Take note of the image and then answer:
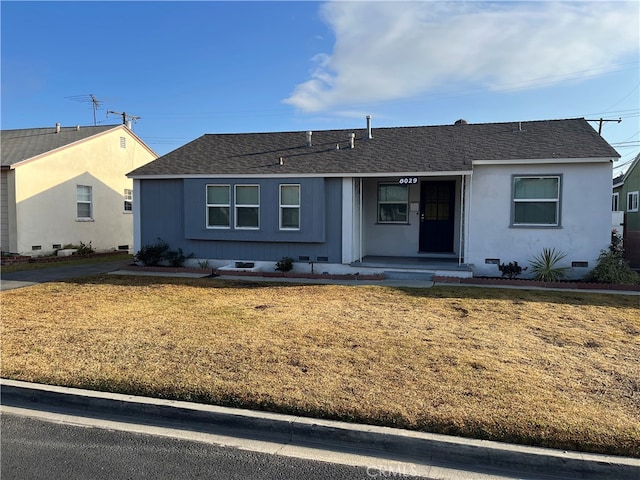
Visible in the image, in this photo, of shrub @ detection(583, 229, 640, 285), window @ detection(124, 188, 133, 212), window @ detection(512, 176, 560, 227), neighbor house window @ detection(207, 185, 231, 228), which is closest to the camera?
shrub @ detection(583, 229, 640, 285)

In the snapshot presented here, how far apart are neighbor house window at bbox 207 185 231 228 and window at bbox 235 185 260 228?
0.29m

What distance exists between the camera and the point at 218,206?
13.2m

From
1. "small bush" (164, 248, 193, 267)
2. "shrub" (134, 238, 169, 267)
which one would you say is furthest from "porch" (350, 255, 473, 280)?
"shrub" (134, 238, 169, 267)

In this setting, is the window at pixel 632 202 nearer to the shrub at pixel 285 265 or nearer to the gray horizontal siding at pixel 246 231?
the gray horizontal siding at pixel 246 231

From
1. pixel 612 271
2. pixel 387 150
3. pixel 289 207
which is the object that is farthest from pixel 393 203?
pixel 612 271

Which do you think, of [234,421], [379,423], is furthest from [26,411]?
[379,423]

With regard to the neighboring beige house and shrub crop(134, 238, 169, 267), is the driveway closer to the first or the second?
shrub crop(134, 238, 169, 267)

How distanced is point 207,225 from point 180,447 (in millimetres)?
10048

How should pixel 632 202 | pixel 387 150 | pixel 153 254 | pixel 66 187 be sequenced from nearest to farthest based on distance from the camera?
pixel 387 150
pixel 153 254
pixel 66 187
pixel 632 202

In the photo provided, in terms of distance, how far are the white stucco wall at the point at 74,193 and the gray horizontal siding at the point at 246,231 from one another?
18.0 ft

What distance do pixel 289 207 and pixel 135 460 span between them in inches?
373

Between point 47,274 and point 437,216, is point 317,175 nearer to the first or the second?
point 437,216

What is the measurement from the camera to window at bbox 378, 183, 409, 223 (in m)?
13.8

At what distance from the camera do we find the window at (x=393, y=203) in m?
13.8
